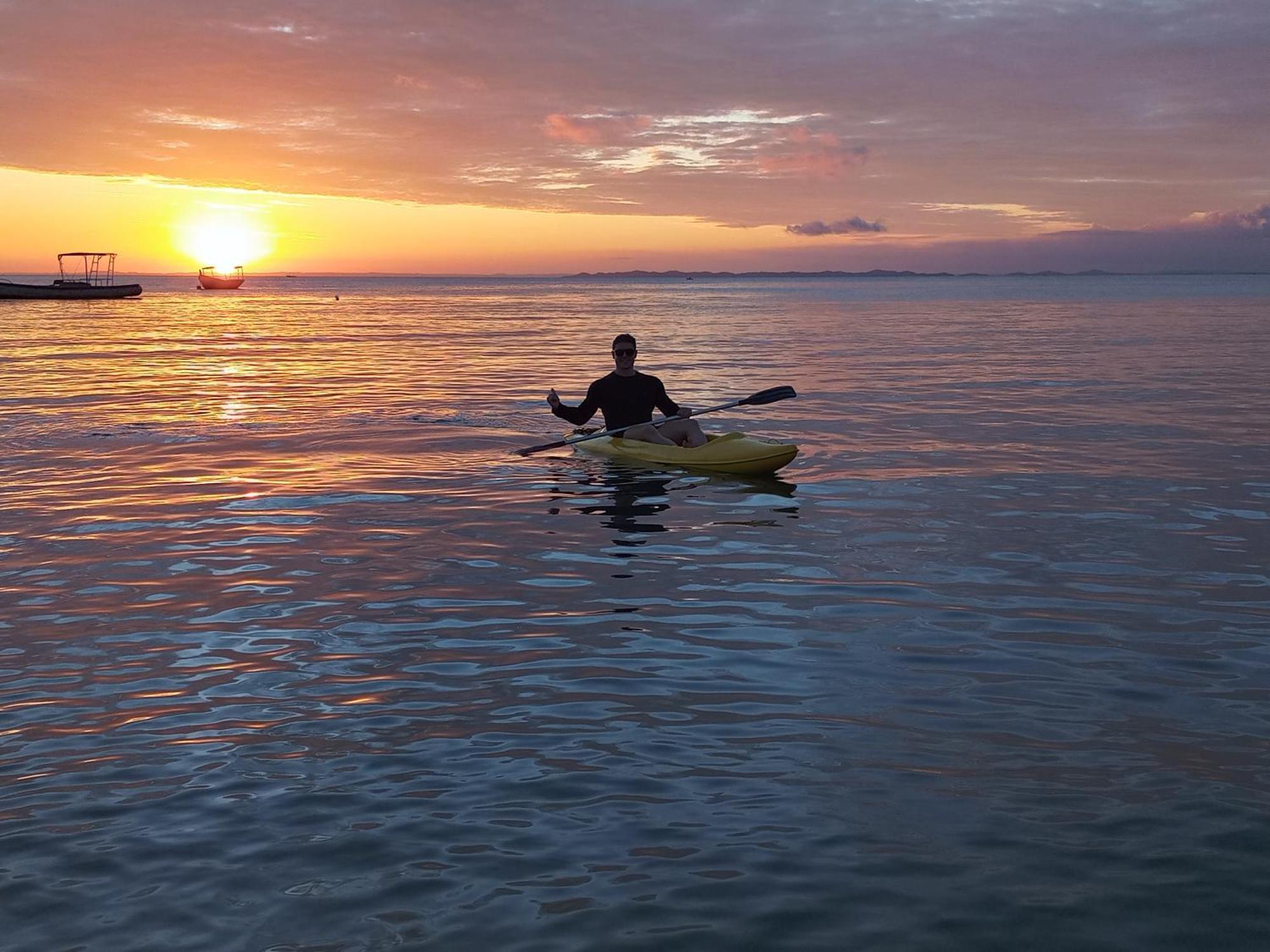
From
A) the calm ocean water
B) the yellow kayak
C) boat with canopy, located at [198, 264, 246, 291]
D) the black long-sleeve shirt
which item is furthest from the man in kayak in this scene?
boat with canopy, located at [198, 264, 246, 291]

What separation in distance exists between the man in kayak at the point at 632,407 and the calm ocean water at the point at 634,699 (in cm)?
70

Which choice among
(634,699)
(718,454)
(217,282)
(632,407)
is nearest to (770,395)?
(718,454)

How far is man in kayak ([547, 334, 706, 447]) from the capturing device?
50.6 feet

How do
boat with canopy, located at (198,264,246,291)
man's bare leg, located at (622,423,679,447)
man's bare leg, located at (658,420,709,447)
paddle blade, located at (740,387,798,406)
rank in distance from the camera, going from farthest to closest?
boat with canopy, located at (198,264,246,291), paddle blade, located at (740,387,798,406), man's bare leg, located at (658,420,709,447), man's bare leg, located at (622,423,679,447)

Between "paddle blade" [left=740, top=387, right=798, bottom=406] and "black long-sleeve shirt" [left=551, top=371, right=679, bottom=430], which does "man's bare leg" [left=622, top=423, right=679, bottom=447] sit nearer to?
"black long-sleeve shirt" [left=551, top=371, right=679, bottom=430]

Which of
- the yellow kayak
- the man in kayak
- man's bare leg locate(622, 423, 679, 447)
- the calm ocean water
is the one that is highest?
the man in kayak

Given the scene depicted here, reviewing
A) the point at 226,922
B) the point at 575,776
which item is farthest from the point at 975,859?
the point at 226,922

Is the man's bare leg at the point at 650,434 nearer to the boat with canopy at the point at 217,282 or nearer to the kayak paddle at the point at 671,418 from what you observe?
the kayak paddle at the point at 671,418

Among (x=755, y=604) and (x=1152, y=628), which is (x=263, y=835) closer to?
(x=755, y=604)

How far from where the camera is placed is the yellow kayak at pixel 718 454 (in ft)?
46.8

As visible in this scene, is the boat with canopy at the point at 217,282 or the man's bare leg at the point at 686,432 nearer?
the man's bare leg at the point at 686,432

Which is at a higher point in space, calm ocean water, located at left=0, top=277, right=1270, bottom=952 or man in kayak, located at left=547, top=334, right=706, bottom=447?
man in kayak, located at left=547, top=334, right=706, bottom=447

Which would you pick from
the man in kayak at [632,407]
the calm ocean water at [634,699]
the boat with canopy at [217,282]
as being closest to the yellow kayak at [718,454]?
the man in kayak at [632,407]

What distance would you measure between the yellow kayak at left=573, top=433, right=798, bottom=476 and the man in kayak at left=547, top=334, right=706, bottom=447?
190mm
